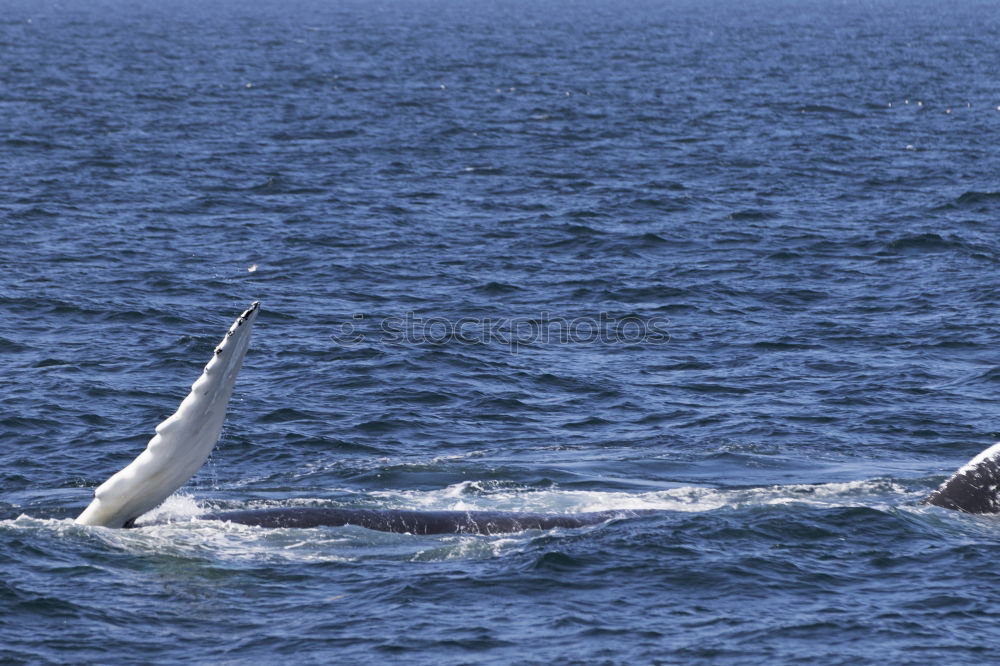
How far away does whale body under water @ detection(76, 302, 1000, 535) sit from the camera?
1823 centimetres

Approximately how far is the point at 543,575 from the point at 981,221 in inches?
1116

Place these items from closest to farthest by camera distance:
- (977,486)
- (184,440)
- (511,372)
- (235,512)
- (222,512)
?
1. (184,440)
2. (977,486)
3. (235,512)
4. (222,512)
5. (511,372)

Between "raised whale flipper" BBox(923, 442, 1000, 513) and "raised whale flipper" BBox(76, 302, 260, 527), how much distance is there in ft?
30.6

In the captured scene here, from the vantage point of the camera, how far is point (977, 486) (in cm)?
2011

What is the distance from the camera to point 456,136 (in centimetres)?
6134

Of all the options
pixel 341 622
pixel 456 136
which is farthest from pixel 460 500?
pixel 456 136

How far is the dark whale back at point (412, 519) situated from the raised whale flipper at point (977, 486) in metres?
4.50

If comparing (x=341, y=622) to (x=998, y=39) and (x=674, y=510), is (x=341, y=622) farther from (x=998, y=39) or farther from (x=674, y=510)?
(x=998, y=39)

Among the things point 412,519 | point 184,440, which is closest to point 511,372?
point 412,519

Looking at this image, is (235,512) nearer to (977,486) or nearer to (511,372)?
(977,486)

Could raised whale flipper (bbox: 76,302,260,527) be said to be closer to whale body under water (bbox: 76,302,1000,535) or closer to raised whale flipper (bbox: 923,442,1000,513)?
whale body under water (bbox: 76,302,1000,535)

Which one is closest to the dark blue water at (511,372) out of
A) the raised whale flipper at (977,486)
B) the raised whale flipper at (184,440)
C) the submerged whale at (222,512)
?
the raised whale flipper at (977,486)

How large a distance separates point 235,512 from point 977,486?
377 inches

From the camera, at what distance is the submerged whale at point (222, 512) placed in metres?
18.2
